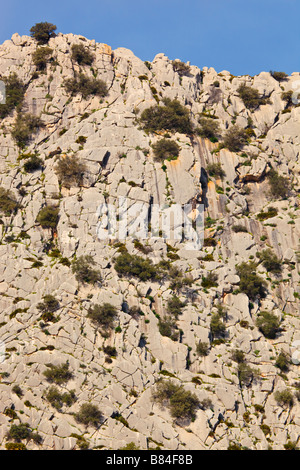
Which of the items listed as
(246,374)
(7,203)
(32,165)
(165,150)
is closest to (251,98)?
(165,150)

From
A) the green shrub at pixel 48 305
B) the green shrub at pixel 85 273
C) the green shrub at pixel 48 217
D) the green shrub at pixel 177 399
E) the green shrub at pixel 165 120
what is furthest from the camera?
the green shrub at pixel 165 120

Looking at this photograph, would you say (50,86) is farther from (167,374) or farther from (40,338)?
(167,374)

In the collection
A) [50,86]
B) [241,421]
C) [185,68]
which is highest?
[185,68]

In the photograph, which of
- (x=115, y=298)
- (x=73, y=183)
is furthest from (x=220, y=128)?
(x=115, y=298)

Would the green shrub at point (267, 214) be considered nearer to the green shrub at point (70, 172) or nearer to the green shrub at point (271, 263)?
the green shrub at point (271, 263)

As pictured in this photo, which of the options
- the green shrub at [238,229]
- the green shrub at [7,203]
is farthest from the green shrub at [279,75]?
the green shrub at [7,203]

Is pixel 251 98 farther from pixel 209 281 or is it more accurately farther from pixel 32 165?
pixel 209 281
